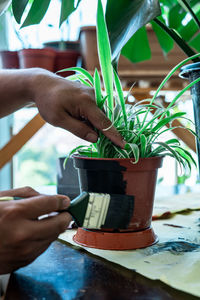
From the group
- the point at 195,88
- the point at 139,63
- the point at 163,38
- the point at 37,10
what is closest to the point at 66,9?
the point at 37,10

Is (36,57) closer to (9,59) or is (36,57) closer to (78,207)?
(9,59)

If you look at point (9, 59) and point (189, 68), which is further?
point (9, 59)

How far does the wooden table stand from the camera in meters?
0.35

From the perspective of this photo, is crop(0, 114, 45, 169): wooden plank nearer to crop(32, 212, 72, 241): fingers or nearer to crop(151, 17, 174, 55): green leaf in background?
crop(151, 17, 174, 55): green leaf in background

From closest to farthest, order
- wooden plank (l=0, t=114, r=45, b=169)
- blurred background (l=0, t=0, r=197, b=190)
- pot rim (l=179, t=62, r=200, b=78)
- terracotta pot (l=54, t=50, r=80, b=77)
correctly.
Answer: pot rim (l=179, t=62, r=200, b=78), blurred background (l=0, t=0, r=197, b=190), wooden plank (l=0, t=114, r=45, b=169), terracotta pot (l=54, t=50, r=80, b=77)

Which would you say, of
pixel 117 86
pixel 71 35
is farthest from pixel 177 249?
pixel 71 35

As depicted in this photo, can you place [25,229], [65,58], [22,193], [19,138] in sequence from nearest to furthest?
[25,229] < [22,193] < [19,138] < [65,58]

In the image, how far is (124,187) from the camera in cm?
50

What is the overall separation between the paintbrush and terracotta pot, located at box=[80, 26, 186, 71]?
1.11m

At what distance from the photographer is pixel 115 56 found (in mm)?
554

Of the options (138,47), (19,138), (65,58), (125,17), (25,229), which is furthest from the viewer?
(65,58)

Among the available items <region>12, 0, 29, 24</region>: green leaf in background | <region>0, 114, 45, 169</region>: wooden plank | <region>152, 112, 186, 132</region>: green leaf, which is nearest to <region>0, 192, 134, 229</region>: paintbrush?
<region>152, 112, 186, 132</region>: green leaf

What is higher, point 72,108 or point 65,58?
point 65,58

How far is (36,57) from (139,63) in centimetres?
47
